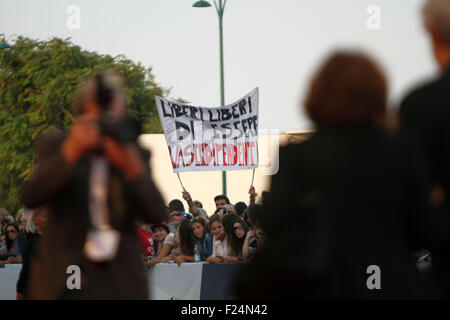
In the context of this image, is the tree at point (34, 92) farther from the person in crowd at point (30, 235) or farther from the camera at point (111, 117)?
the camera at point (111, 117)

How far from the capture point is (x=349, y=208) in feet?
10.7

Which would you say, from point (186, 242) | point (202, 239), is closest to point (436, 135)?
point (186, 242)

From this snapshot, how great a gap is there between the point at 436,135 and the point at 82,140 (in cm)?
147

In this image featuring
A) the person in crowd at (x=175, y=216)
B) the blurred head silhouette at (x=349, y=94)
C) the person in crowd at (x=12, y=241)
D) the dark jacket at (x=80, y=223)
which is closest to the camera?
the blurred head silhouette at (x=349, y=94)

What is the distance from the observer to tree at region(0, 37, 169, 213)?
3916 cm

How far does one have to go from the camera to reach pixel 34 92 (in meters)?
40.5

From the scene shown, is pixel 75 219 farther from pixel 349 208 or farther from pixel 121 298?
pixel 349 208

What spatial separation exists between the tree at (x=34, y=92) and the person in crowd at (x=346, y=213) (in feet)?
116

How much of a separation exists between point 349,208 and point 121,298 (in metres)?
1.12

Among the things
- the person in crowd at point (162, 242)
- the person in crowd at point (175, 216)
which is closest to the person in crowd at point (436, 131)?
the person in crowd at point (162, 242)

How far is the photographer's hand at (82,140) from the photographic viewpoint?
12.1ft

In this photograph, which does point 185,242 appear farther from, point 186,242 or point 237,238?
point 237,238
